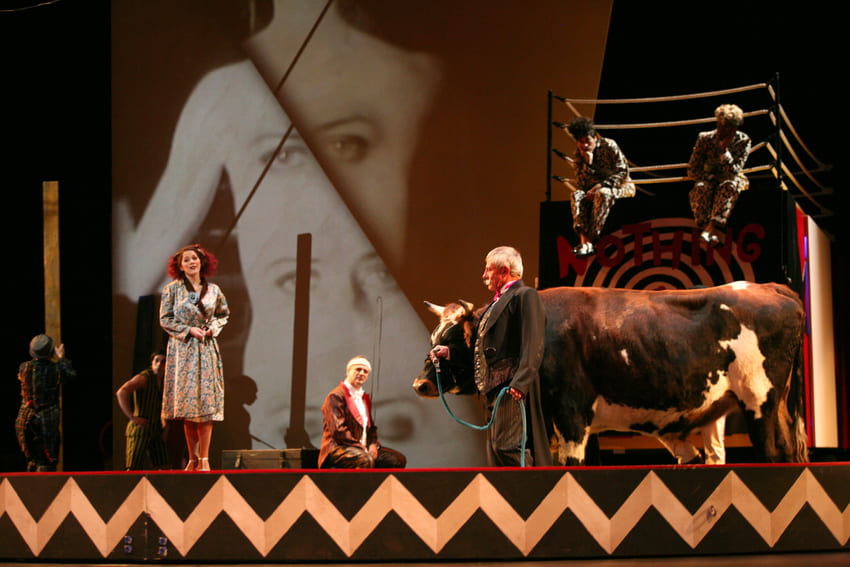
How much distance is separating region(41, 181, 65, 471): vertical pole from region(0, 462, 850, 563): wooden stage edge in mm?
4110

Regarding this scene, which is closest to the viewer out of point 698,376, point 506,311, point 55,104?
point 506,311

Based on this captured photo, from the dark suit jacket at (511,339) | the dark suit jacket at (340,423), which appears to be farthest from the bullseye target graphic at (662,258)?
the dark suit jacket at (340,423)

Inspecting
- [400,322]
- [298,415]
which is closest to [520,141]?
[400,322]

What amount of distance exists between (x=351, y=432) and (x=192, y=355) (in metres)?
1.17

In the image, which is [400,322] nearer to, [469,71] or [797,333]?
[469,71]

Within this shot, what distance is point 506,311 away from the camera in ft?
12.0

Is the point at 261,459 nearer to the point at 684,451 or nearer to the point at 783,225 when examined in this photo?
the point at 684,451

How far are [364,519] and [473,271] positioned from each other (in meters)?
3.73

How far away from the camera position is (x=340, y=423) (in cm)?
545

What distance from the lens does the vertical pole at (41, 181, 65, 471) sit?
6.86 metres

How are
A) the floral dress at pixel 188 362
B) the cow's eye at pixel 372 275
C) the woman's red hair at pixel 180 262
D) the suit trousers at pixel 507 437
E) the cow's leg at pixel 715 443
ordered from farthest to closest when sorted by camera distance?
the cow's eye at pixel 372 275 → the woman's red hair at pixel 180 262 → the floral dress at pixel 188 362 → the cow's leg at pixel 715 443 → the suit trousers at pixel 507 437

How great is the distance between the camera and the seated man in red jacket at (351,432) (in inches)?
212

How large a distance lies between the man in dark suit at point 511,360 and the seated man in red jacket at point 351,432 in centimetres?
185

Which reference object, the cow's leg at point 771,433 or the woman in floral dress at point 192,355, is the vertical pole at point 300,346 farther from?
the cow's leg at point 771,433
